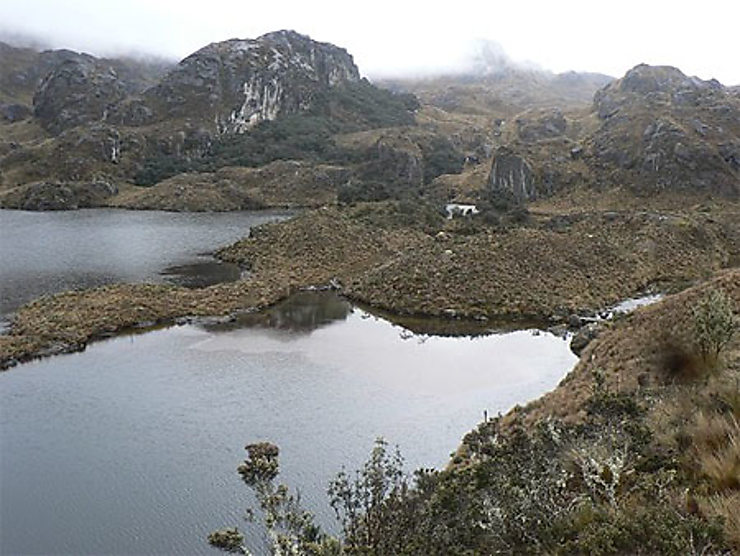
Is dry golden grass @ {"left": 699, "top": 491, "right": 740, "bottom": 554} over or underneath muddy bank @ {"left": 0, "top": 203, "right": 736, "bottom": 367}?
over

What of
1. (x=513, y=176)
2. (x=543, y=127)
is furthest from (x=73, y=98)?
(x=513, y=176)

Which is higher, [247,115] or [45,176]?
[247,115]

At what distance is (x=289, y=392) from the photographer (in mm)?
29578

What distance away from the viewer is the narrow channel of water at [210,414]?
64.5ft

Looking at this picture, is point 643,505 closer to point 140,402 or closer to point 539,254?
point 140,402

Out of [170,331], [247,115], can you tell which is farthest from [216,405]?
[247,115]

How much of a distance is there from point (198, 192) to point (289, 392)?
90691 millimetres

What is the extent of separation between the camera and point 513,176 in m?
103

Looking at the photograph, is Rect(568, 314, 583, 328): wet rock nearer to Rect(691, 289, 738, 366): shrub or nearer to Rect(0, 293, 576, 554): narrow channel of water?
Rect(0, 293, 576, 554): narrow channel of water

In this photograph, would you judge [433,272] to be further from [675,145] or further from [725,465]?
[675,145]

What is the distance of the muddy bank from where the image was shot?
42375 mm

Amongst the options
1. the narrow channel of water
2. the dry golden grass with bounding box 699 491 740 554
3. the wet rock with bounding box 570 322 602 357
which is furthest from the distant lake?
the dry golden grass with bounding box 699 491 740 554

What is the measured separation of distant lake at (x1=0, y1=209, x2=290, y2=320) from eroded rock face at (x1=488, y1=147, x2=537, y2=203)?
3322 centimetres

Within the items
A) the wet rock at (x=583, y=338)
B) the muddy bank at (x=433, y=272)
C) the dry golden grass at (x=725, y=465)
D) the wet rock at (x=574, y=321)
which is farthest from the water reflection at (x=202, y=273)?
the dry golden grass at (x=725, y=465)
